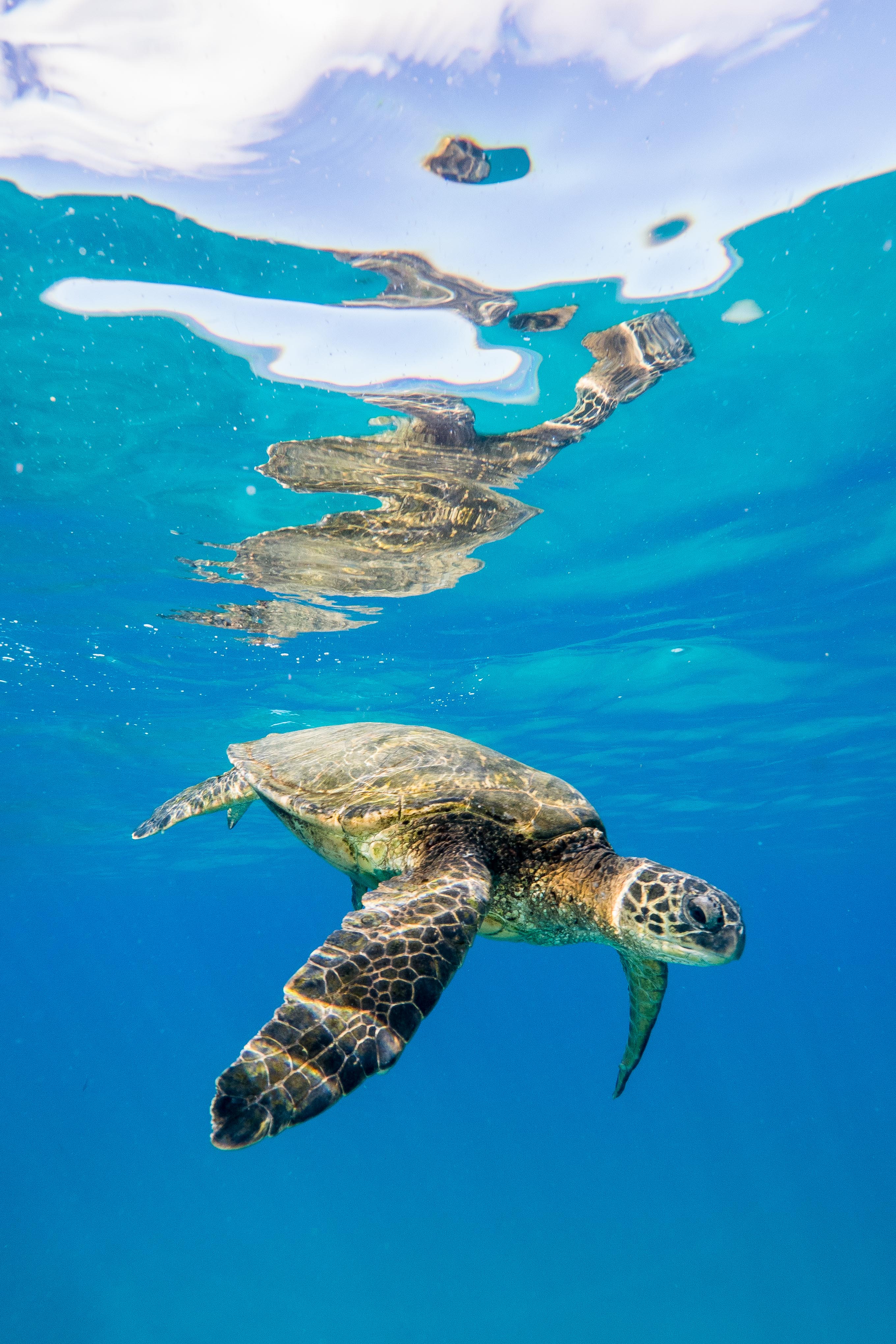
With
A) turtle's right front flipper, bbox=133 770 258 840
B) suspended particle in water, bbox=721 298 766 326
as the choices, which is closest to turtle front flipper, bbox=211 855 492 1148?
turtle's right front flipper, bbox=133 770 258 840

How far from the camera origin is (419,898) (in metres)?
3.81

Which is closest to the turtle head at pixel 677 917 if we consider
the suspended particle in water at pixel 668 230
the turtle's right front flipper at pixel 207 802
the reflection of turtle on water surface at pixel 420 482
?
the turtle's right front flipper at pixel 207 802

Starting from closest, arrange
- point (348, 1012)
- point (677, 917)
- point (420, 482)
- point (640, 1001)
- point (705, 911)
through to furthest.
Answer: point (348, 1012) < point (705, 911) < point (677, 917) < point (640, 1001) < point (420, 482)

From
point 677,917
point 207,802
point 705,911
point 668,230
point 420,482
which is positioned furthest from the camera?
point 420,482

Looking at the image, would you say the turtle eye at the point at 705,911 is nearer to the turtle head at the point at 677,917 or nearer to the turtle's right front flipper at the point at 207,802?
the turtle head at the point at 677,917

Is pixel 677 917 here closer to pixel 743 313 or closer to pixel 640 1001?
pixel 640 1001

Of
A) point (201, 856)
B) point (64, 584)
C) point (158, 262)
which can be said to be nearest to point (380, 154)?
point (158, 262)

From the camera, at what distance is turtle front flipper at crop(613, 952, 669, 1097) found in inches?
204

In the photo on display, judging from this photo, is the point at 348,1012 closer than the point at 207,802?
Yes

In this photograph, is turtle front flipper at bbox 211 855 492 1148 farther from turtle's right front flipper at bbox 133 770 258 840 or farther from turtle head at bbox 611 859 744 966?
turtle's right front flipper at bbox 133 770 258 840

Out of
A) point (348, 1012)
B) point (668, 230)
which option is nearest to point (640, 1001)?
point (348, 1012)

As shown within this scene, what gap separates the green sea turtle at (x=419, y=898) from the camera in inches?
105

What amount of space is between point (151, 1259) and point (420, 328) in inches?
1878

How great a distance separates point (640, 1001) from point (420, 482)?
22.0 ft
